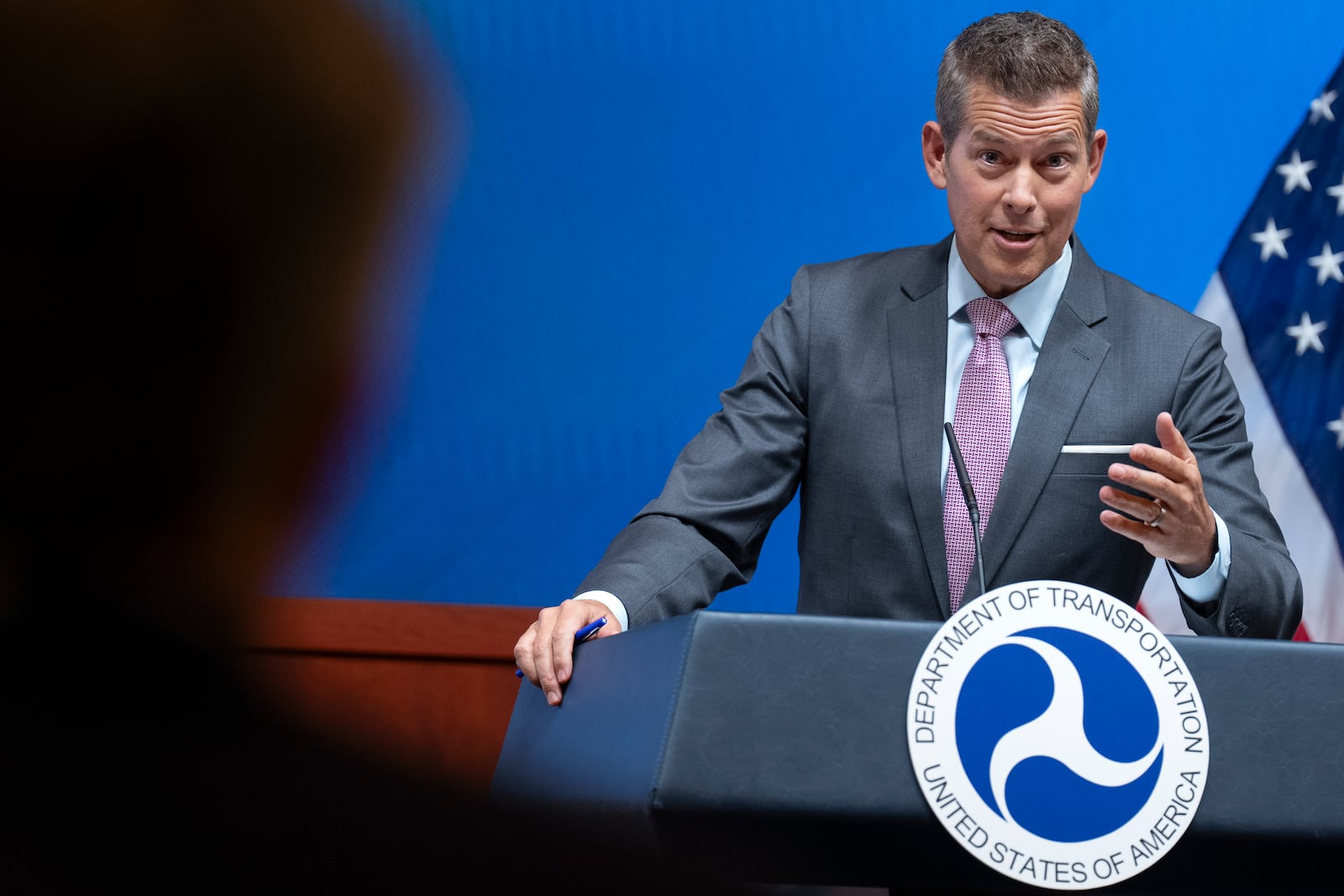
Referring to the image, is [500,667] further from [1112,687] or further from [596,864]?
[596,864]

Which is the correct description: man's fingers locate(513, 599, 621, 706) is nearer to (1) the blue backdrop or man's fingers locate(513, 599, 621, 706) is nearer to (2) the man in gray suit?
(2) the man in gray suit

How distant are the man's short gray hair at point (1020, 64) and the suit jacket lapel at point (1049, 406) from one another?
0.22 m

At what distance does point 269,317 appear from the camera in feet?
2.01

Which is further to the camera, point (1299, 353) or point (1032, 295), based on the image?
point (1299, 353)

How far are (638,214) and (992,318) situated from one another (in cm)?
120

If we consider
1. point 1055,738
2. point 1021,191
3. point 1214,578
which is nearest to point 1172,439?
point 1214,578

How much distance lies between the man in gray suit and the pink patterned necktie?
16 millimetres

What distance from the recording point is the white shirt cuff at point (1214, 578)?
1297 millimetres

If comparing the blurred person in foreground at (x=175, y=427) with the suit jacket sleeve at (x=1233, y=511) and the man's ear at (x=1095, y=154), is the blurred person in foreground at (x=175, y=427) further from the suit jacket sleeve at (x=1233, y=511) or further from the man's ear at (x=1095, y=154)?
the man's ear at (x=1095, y=154)

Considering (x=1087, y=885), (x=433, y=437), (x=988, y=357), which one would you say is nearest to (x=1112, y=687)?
(x=1087, y=885)

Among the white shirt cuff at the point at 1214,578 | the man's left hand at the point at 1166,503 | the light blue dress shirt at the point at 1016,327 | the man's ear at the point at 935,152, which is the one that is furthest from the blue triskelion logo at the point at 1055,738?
the man's ear at the point at 935,152

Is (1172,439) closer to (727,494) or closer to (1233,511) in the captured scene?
(1233,511)

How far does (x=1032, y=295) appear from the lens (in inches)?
68.7

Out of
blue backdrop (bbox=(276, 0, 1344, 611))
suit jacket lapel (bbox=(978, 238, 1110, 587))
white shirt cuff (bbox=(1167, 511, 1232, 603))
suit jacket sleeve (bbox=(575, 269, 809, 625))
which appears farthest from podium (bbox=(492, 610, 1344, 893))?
blue backdrop (bbox=(276, 0, 1344, 611))
